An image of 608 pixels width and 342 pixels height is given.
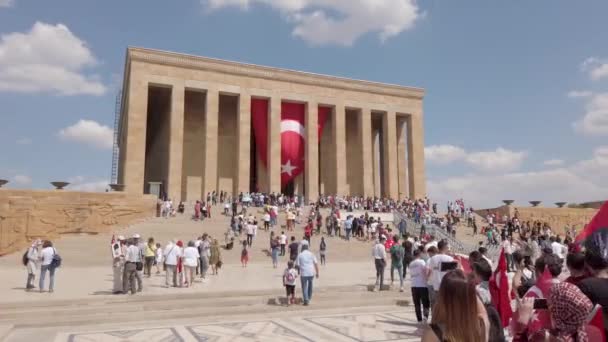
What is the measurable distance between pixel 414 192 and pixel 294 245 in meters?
24.8

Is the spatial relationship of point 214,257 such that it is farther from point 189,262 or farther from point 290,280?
point 290,280

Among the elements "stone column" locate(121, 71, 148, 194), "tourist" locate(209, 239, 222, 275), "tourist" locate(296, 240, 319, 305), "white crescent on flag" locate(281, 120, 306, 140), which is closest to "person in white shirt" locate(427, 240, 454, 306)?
"tourist" locate(296, 240, 319, 305)

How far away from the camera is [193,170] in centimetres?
3362

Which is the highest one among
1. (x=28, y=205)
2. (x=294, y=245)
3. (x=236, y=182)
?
(x=236, y=182)

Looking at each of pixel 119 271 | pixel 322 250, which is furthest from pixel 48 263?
pixel 322 250

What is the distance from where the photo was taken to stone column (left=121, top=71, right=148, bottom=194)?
29500 mm

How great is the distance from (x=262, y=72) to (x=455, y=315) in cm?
3253

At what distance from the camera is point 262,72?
33656 mm

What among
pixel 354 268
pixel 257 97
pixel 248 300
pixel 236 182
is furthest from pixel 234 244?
pixel 257 97

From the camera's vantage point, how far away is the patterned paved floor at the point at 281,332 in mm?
6977

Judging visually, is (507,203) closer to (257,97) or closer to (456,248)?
(456,248)

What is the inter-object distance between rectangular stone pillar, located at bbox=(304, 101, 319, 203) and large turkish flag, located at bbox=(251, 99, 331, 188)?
433mm

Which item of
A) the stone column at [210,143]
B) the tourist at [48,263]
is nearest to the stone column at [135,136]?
the stone column at [210,143]

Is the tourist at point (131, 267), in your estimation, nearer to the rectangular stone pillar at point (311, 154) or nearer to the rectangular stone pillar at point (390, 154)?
the rectangular stone pillar at point (311, 154)
